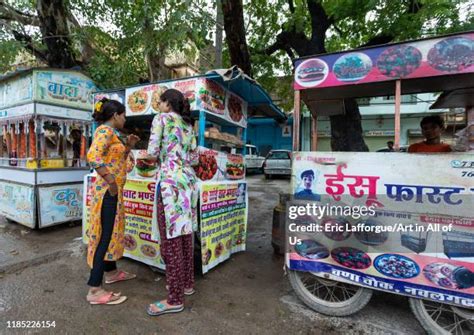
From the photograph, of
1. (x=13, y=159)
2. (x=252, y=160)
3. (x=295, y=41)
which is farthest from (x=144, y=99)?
(x=252, y=160)

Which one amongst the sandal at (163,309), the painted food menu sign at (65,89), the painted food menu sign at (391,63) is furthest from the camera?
the painted food menu sign at (65,89)

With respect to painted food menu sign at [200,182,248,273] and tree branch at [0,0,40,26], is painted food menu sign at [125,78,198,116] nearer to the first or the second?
painted food menu sign at [200,182,248,273]

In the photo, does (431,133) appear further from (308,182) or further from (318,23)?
(318,23)

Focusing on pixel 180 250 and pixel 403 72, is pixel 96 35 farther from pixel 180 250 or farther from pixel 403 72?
pixel 403 72

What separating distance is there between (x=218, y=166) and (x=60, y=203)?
3.19 meters

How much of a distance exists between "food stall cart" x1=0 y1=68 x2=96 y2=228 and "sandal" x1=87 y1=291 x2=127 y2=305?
2753mm

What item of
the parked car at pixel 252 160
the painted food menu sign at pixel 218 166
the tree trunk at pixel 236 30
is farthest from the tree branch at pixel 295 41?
the parked car at pixel 252 160

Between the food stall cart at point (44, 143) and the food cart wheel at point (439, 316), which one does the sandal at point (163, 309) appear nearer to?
Result: the food cart wheel at point (439, 316)

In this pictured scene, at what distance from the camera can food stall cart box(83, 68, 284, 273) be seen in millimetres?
3064

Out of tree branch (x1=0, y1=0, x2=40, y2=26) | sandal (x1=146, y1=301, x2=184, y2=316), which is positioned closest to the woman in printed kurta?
sandal (x1=146, y1=301, x2=184, y2=316)

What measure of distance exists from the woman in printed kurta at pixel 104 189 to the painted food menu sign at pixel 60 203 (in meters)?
2.69

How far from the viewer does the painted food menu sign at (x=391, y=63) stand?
1880mm

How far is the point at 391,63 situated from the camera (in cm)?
208

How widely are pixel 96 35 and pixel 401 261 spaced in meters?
6.71
